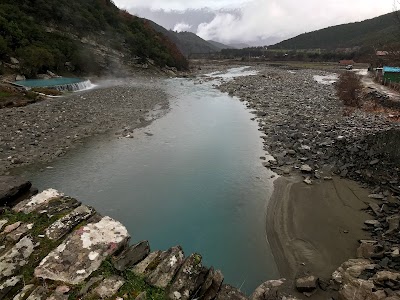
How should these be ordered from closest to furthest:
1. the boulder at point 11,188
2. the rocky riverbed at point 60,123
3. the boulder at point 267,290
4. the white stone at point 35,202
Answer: the boulder at point 267,290 < the white stone at point 35,202 < the boulder at point 11,188 < the rocky riverbed at point 60,123

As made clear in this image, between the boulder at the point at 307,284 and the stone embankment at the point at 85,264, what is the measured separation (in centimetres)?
244

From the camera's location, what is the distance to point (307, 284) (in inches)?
321

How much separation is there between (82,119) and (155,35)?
72486 millimetres

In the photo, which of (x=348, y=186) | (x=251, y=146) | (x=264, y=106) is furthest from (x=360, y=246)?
(x=264, y=106)

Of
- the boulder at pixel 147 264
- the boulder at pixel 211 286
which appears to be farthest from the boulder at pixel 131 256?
the boulder at pixel 211 286

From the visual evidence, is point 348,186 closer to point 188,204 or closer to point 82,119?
point 188,204

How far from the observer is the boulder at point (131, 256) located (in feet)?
20.6

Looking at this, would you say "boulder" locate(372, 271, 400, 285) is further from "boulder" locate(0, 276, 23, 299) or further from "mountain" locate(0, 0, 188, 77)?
"mountain" locate(0, 0, 188, 77)

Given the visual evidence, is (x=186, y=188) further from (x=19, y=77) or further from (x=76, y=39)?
(x=76, y=39)

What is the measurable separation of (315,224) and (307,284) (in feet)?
12.1

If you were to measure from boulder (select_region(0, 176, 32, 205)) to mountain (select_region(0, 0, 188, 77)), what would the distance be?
41.5 m

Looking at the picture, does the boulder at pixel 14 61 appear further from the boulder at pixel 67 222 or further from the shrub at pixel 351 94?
the boulder at pixel 67 222

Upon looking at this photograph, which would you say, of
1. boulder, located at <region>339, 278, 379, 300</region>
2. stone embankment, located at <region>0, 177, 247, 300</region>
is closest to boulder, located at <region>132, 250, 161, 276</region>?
stone embankment, located at <region>0, 177, 247, 300</region>

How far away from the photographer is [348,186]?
1420 centimetres
